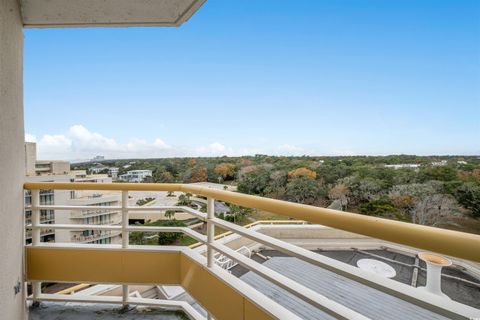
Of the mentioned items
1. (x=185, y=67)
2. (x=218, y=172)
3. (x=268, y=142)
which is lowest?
(x=218, y=172)

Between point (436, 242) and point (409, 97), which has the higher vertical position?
point (409, 97)

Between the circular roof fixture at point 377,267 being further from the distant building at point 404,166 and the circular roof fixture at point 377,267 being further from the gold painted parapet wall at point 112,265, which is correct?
the distant building at point 404,166

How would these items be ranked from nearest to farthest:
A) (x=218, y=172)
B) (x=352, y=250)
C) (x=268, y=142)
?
(x=352, y=250) → (x=218, y=172) → (x=268, y=142)

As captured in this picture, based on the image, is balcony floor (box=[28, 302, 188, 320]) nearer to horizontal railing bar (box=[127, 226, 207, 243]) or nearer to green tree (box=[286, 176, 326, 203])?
horizontal railing bar (box=[127, 226, 207, 243])

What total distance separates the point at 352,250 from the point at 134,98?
10847 millimetres

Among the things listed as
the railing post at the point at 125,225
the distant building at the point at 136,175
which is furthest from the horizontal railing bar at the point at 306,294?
the distant building at the point at 136,175

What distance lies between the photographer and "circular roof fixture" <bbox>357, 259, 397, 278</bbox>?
3.62m

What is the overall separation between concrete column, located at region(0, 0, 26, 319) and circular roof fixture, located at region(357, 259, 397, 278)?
13.6ft

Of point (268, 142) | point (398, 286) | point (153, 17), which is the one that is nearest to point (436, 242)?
point (398, 286)

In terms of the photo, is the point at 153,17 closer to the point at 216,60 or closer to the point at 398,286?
the point at 398,286

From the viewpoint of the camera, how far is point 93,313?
1923 mm

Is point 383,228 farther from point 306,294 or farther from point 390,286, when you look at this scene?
point 306,294

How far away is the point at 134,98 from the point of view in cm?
1120

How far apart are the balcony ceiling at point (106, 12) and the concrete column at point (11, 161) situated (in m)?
0.14
